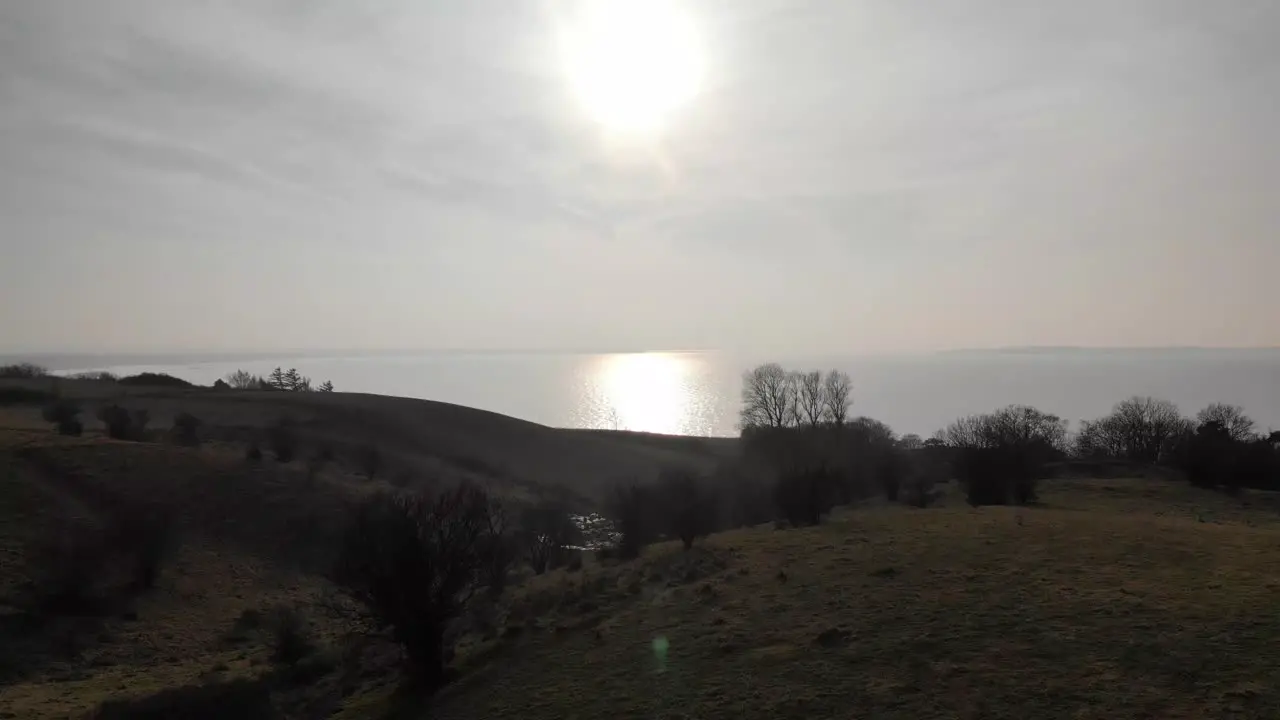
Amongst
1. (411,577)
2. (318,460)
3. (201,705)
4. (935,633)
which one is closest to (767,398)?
(318,460)

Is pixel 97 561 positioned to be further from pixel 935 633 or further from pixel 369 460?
pixel 369 460

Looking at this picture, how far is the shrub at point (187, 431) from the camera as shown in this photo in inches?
1920

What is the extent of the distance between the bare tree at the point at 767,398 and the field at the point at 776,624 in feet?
117

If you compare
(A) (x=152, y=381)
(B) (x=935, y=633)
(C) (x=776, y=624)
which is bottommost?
(C) (x=776, y=624)

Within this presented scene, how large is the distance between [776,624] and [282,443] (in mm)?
46138

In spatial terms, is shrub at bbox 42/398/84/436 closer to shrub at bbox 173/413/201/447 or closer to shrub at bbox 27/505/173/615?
shrub at bbox 173/413/201/447

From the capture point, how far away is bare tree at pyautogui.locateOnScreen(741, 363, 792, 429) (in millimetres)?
70562

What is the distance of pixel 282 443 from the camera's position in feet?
169

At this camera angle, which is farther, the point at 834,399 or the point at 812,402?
the point at 834,399

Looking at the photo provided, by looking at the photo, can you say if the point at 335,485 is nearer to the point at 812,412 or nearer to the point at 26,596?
the point at 26,596

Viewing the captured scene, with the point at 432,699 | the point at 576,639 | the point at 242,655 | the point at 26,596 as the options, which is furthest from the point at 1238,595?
the point at 26,596

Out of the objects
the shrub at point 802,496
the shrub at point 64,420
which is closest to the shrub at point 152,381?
the shrub at point 64,420

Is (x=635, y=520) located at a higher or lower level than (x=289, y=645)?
higher

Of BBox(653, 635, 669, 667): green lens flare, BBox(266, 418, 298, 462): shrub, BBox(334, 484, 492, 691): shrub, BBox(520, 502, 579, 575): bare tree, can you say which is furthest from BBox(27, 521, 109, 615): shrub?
BBox(653, 635, 669, 667): green lens flare
